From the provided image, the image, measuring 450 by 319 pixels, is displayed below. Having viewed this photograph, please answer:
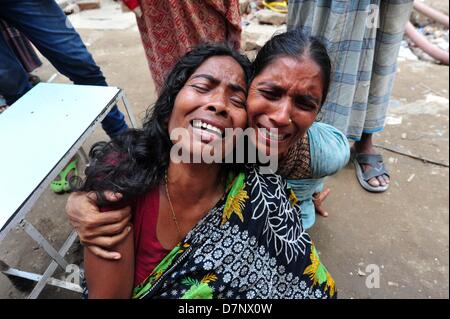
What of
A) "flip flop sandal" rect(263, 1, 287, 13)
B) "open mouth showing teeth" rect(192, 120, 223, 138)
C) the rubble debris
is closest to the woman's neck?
"open mouth showing teeth" rect(192, 120, 223, 138)

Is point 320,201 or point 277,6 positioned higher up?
point 277,6

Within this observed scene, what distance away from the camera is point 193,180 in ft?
4.19

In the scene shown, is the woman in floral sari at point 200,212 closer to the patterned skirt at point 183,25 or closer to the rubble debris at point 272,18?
the patterned skirt at point 183,25

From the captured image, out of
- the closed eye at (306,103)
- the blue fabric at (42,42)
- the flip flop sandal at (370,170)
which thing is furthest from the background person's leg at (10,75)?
the flip flop sandal at (370,170)

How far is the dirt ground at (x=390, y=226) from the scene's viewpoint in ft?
6.53

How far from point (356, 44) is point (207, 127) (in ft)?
4.47

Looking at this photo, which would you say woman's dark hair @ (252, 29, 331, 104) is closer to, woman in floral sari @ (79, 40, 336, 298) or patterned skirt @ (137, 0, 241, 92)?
woman in floral sari @ (79, 40, 336, 298)

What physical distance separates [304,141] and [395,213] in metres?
1.34

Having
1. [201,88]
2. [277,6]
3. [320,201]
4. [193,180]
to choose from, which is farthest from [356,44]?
[277,6]

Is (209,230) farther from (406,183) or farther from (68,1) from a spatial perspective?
(68,1)

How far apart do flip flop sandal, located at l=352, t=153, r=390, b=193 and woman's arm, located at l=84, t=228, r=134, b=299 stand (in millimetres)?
2085

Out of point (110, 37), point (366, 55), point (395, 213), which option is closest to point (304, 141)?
point (366, 55)

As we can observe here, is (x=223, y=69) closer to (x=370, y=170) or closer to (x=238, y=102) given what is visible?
(x=238, y=102)

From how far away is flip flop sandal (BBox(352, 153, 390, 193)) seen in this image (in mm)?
2549
